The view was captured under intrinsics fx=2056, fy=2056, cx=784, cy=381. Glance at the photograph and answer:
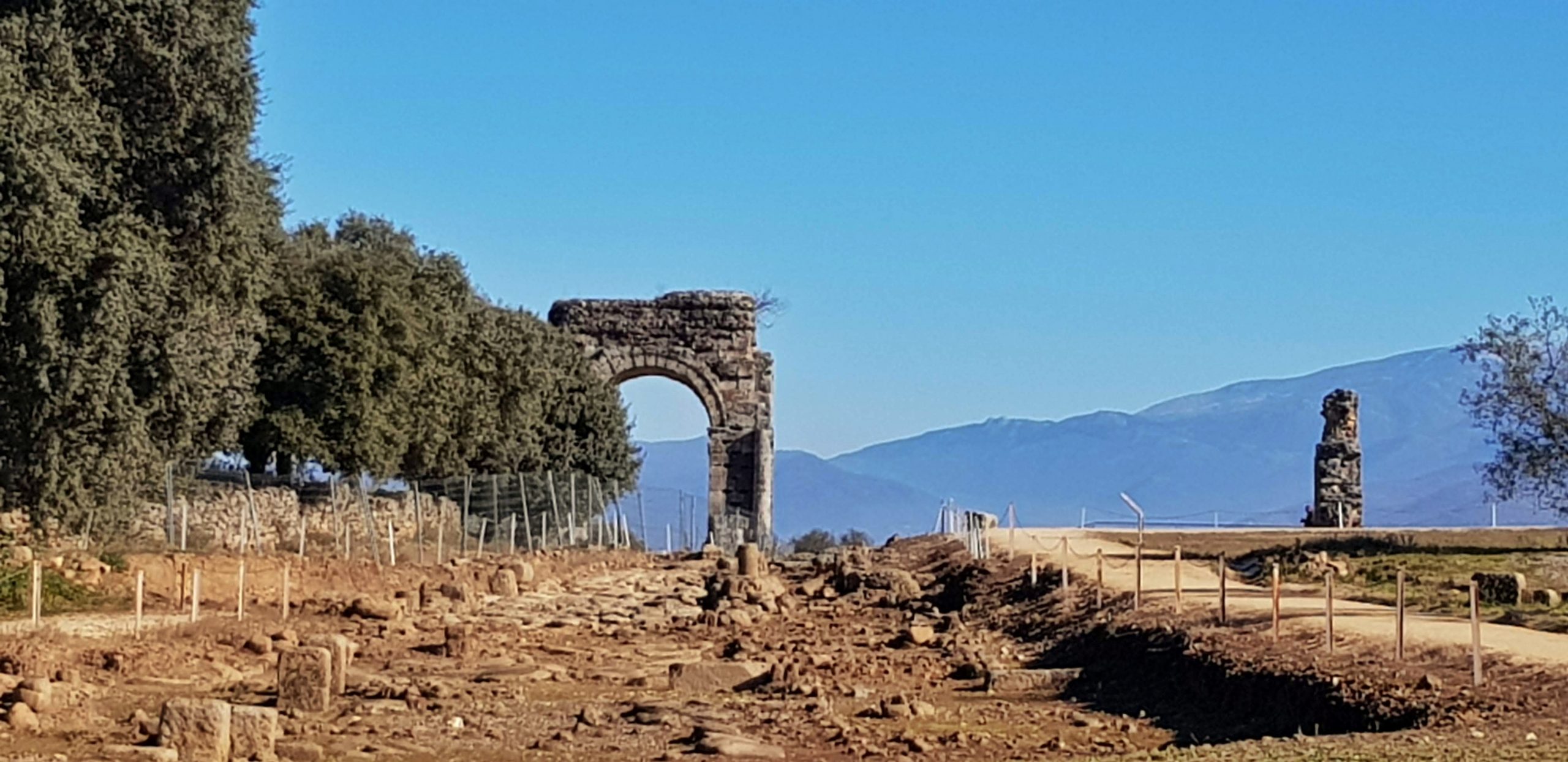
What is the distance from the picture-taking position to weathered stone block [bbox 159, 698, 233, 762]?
46.1 ft

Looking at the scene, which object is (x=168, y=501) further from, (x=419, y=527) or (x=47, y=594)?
(x=419, y=527)

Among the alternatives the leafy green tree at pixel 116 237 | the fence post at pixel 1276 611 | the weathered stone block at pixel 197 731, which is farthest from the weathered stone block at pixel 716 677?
the leafy green tree at pixel 116 237

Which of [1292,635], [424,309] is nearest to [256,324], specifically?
[424,309]

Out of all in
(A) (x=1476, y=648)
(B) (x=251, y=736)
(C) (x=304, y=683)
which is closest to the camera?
(B) (x=251, y=736)

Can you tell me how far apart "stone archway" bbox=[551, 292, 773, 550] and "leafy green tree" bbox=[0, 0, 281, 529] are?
26.9 m

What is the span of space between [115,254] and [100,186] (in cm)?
139

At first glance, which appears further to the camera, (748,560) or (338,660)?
(748,560)

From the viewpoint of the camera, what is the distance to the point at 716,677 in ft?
65.2

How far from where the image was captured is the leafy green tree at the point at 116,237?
25.1 metres

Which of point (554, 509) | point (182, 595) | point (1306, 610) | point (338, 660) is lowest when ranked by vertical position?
point (338, 660)

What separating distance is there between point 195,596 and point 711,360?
34045 mm

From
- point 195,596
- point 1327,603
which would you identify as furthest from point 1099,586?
point 195,596

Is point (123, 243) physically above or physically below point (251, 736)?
above

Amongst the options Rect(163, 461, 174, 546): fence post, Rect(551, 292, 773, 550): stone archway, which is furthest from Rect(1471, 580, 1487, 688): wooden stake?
Rect(551, 292, 773, 550): stone archway
